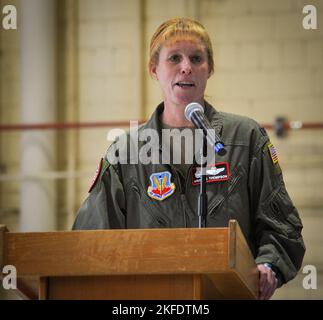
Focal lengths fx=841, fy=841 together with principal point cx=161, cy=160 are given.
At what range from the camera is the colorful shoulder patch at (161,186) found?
109 inches

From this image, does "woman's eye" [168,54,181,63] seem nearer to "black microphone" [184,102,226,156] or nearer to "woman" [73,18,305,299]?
"woman" [73,18,305,299]

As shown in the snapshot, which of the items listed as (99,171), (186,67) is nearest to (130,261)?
(99,171)

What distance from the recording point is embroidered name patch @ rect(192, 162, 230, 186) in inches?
108

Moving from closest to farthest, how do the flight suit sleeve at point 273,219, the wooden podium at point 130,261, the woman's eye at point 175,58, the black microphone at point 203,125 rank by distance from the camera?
1. the wooden podium at point 130,261
2. the black microphone at point 203,125
3. the flight suit sleeve at point 273,219
4. the woman's eye at point 175,58

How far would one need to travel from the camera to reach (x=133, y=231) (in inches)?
82.2

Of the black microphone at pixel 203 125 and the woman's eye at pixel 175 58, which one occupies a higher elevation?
the woman's eye at pixel 175 58

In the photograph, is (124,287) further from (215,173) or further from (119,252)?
(215,173)

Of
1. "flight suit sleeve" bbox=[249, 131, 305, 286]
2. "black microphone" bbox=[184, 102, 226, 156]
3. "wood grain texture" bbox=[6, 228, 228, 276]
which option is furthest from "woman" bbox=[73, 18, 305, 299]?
"wood grain texture" bbox=[6, 228, 228, 276]

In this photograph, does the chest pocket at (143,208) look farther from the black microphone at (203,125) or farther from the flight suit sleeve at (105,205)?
the black microphone at (203,125)

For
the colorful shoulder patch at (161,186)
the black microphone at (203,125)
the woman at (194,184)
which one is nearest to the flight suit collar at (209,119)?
the woman at (194,184)

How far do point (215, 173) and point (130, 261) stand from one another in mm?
755

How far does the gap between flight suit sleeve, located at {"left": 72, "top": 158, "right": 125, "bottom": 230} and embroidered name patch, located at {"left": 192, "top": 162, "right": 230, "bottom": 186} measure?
264mm

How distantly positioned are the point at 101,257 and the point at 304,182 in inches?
133

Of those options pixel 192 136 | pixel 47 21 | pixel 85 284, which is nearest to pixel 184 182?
pixel 192 136
